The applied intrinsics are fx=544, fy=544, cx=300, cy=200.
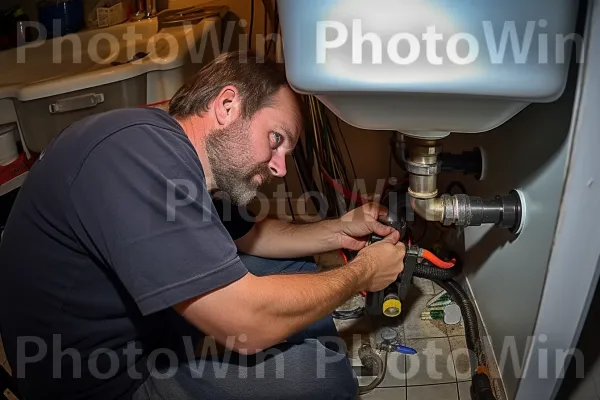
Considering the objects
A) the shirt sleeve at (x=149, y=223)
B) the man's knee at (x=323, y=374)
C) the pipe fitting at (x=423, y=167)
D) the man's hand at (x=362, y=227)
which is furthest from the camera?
the man's hand at (x=362, y=227)

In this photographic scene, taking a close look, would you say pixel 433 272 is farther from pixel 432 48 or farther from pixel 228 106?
pixel 432 48

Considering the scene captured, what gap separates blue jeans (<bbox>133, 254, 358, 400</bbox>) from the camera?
0.90 meters

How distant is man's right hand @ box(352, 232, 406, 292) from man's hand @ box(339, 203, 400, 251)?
4 cm

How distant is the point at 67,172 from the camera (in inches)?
28.6

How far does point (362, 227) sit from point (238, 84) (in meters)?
0.40

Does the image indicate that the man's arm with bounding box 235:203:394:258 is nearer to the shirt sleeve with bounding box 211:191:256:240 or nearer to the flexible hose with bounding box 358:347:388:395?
the shirt sleeve with bounding box 211:191:256:240

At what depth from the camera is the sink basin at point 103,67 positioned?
45.8 inches

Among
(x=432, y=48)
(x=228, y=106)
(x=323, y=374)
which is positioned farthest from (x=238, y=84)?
(x=323, y=374)

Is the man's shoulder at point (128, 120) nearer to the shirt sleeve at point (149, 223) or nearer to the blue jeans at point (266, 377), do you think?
the shirt sleeve at point (149, 223)

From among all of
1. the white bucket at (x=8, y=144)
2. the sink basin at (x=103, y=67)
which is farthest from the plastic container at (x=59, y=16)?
the white bucket at (x=8, y=144)

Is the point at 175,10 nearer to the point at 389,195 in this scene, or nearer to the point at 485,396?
the point at 389,195

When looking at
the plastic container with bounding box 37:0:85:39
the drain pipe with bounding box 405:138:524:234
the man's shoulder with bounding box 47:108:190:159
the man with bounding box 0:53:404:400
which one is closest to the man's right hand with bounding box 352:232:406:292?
the man with bounding box 0:53:404:400

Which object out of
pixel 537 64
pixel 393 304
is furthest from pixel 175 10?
pixel 537 64

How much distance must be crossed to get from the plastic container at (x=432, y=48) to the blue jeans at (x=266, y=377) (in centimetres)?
54
